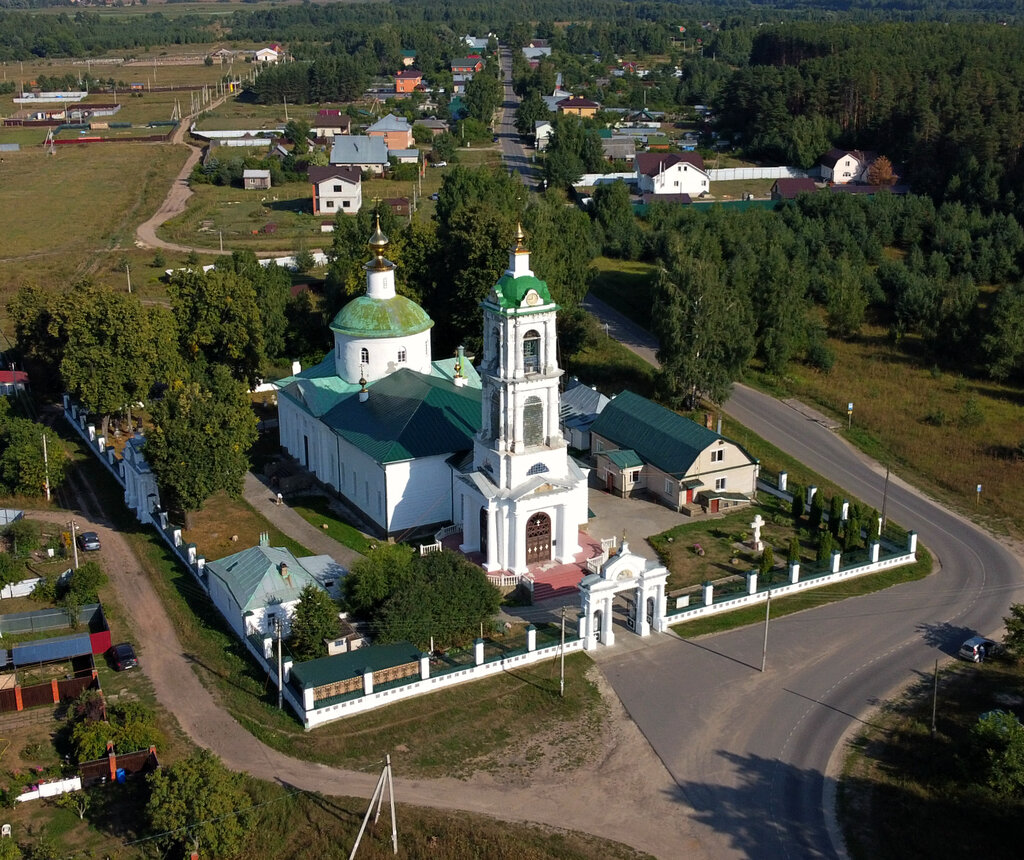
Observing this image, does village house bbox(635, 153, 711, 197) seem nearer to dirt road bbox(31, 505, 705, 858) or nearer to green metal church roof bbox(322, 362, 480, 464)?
green metal church roof bbox(322, 362, 480, 464)

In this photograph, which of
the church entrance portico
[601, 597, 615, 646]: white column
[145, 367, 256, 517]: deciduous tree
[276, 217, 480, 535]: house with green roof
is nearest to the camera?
[601, 597, 615, 646]: white column

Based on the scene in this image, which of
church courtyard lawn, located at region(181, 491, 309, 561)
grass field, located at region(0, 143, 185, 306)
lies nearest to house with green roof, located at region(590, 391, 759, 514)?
church courtyard lawn, located at region(181, 491, 309, 561)

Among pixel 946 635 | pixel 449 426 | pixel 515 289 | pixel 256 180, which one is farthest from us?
pixel 256 180

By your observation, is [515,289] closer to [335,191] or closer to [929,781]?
[929,781]

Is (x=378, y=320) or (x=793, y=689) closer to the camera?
(x=793, y=689)

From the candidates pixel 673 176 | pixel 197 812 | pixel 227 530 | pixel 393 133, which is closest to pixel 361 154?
pixel 393 133

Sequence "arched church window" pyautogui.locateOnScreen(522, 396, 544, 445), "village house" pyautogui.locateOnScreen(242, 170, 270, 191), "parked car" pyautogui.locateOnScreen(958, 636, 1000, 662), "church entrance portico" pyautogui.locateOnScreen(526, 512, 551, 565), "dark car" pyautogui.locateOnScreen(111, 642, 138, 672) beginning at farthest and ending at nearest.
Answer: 1. "village house" pyautogui.locateOnScreen(242, 170, 270, 191)
2. "church entrance portico" pyautogui.locateOnScreen(526, 512, 551, 565)
3. "arched church window" pyautogui.locateOnScreen(522, 396, 544, 445)
4. "parked car" pyautogui.locateOnScreen(958, 636, 1000, 662)
5. "dark car" pyautogui.locateOnScreen(111, 642, 138, 672)
